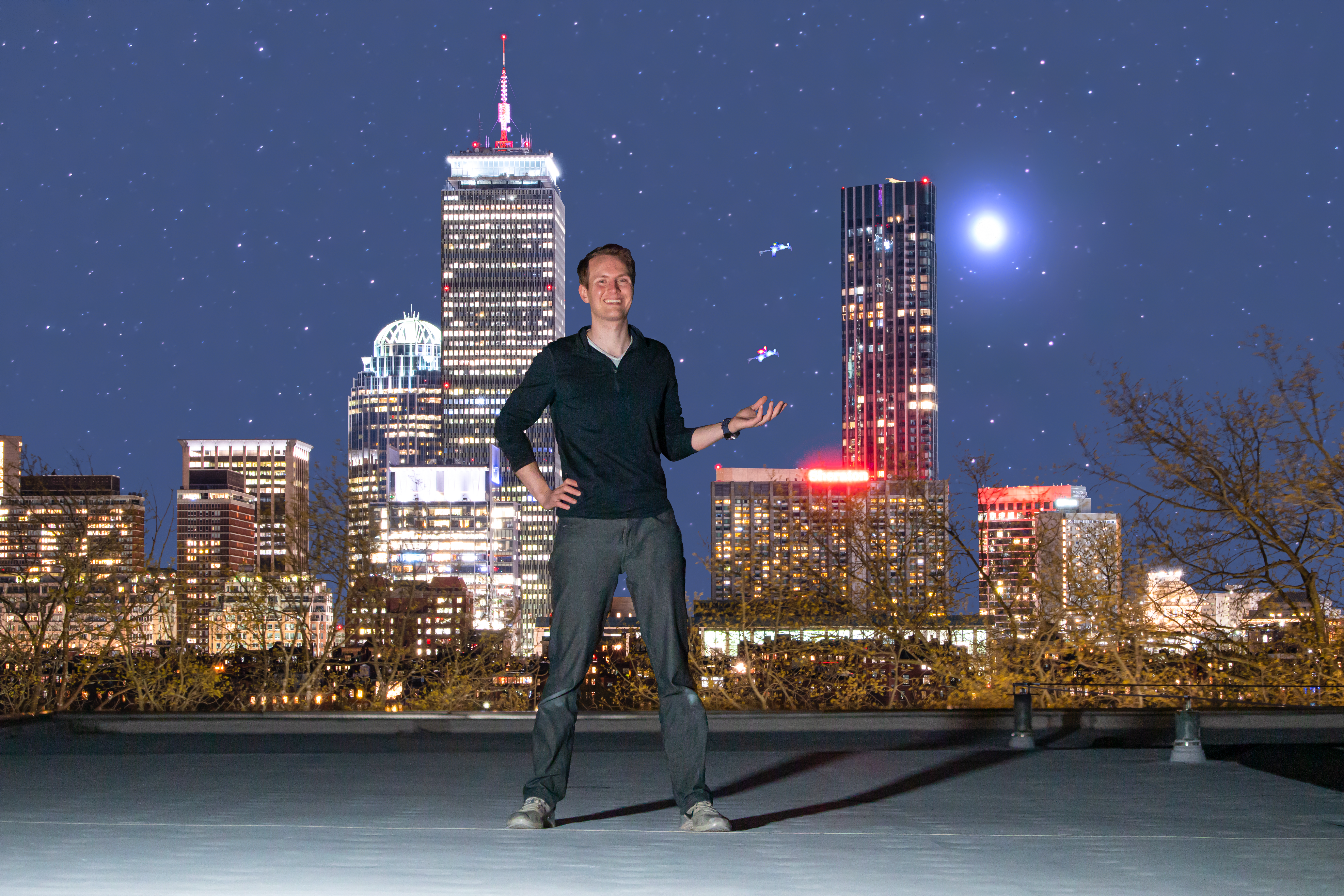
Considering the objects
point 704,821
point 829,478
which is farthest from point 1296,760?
point 829,478

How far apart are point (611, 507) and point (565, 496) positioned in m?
0.12

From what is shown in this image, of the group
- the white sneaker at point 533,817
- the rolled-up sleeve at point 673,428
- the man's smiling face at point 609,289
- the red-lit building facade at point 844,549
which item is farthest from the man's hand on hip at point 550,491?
the red-lit building facade at point 844,549

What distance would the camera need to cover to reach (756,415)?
360 cm

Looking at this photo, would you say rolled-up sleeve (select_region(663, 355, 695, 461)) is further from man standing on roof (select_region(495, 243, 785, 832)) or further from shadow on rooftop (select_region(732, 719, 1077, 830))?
shadow on rooftop (select_region(732, 719, 1077, 830))

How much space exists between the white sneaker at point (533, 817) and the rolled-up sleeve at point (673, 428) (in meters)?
0.95

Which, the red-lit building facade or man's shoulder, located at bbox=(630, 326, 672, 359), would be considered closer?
man's shoulder, located at bbox=(630, 326, 672, 359)

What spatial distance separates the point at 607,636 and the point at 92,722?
158 inches

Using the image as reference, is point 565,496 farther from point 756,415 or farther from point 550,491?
point 756,415

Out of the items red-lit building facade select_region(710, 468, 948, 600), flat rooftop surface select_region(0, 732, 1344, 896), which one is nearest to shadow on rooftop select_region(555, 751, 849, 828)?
flat rooftop surface select_region(0, 732, 1344, 896)

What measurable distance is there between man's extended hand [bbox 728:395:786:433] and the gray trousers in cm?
31

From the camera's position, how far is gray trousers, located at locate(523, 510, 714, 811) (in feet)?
11.3

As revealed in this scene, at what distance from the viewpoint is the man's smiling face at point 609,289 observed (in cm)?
362

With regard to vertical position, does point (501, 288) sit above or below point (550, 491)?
above

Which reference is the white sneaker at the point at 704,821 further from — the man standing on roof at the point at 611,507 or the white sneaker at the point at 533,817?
the white sneaker at the point at 533,817
